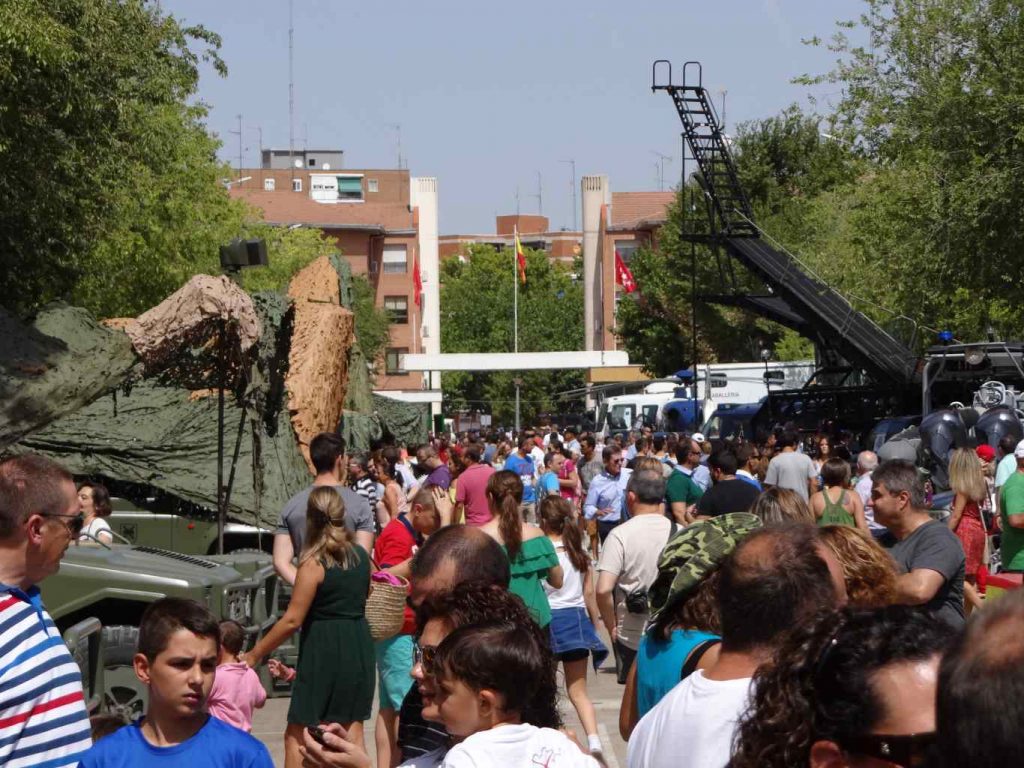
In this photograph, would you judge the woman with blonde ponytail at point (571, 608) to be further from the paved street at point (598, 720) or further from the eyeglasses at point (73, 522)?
the eyeglasses at point (73, 522)

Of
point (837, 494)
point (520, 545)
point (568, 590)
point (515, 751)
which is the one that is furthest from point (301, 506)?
point (515, 751)

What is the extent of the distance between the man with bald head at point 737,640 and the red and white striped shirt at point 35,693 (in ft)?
4.28

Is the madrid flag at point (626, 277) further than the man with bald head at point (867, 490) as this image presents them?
Yes

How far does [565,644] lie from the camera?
8.55m

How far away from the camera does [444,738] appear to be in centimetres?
407

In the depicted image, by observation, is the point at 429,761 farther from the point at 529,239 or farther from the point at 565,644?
the point at 529,239

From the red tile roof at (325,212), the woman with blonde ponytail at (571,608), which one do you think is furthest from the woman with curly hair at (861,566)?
the red tile roof at (325,212)

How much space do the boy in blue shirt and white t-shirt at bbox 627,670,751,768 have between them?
1.06 metres

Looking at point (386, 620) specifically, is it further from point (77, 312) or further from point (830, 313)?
point (830, 313)

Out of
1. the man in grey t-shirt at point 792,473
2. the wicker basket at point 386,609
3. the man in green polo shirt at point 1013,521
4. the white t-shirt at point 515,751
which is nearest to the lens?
the white t-shirt at point 515,751

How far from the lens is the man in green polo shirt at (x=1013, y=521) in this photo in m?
9.38

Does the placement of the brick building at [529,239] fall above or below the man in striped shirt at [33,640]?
above

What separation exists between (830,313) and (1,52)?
18.8 meters

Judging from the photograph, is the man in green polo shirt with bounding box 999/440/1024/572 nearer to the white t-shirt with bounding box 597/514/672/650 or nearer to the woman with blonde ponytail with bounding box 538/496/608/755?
the white t-shirt with bounding box 597/514/672/650
